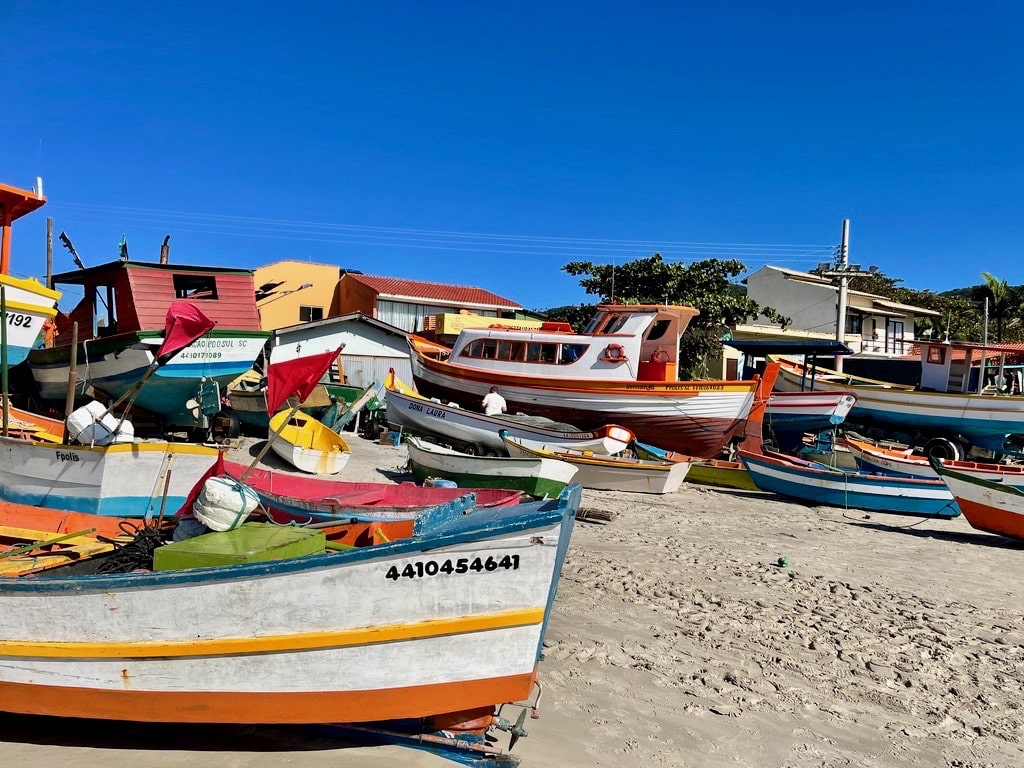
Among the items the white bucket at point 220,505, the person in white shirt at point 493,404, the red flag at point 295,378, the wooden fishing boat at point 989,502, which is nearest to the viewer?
the white bucket at point 220,505

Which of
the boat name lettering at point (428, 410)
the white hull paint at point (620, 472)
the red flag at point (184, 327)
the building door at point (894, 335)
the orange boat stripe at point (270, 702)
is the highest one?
the building door at point (894, 335)

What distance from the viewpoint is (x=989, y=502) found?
11.5 m

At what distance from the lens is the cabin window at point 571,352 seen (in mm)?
17942

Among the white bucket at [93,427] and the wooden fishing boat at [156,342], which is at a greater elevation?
the wooden fishing boat at [156,342]

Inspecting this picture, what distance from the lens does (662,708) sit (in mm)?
5023

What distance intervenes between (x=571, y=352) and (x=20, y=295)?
487 inches

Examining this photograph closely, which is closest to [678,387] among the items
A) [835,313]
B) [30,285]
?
[30,285]

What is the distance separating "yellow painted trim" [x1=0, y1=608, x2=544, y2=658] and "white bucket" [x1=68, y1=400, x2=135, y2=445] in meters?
5.78

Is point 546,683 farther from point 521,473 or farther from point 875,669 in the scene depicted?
point 521,473

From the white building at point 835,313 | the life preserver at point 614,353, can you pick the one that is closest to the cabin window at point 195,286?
the life preserver at point 614,353

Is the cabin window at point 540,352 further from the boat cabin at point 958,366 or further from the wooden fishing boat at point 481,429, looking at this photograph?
the boat cabin at point 958,366

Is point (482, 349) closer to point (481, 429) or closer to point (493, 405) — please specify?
point (493, 405)

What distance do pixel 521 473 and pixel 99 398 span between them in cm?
1085

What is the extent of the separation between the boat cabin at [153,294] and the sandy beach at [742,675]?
1026cm
